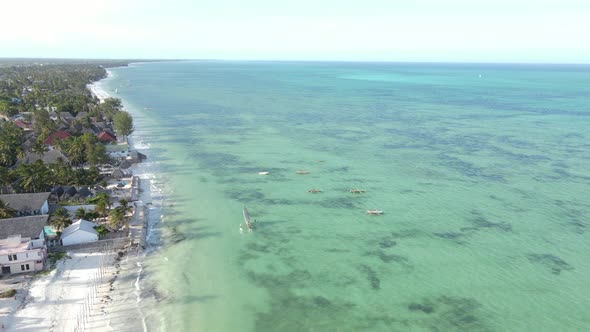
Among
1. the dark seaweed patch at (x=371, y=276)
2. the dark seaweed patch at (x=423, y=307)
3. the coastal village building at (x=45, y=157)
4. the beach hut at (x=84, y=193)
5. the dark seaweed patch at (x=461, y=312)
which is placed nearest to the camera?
the dark seaweed patch at (x=461, y=312)

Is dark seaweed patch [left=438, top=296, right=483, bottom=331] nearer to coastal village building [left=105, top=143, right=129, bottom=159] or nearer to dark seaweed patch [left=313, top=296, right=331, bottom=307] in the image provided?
dark seaweed patch [left=313, top=296, right=331, bottom=307]

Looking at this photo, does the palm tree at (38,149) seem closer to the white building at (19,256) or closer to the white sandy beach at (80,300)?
the white building at (19,256)

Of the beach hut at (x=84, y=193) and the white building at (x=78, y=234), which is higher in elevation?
the beach hut at (x=84, y=193)

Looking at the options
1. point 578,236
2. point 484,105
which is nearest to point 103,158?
point 578,236

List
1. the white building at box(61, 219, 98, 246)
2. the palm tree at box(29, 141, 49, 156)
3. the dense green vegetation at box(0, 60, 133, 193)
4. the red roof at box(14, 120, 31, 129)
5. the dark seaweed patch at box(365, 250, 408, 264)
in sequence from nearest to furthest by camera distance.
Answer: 1. the white building at box(61, 219, 98, 246)
2. the dark seaweed patch at box(365, 250, 408, 264)
3. the dense green vegetation at box(0, 60, 133, 193)
4. the palm tree at box(29, 141, 49, 156)
5. the red roof at box(14, 120, 31, 129)

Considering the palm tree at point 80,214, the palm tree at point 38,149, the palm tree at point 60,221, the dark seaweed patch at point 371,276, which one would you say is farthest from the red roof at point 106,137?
the dark seaweed patch at point 371,276

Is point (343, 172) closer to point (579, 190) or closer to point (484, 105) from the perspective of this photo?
point (579, 190)

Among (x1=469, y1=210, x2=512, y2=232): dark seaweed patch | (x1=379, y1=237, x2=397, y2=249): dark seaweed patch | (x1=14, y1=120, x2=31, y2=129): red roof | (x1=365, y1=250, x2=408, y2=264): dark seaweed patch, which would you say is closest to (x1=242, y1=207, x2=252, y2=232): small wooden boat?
(x1=365, y1=250, x2=408, y2=264): dark seaweed patch
